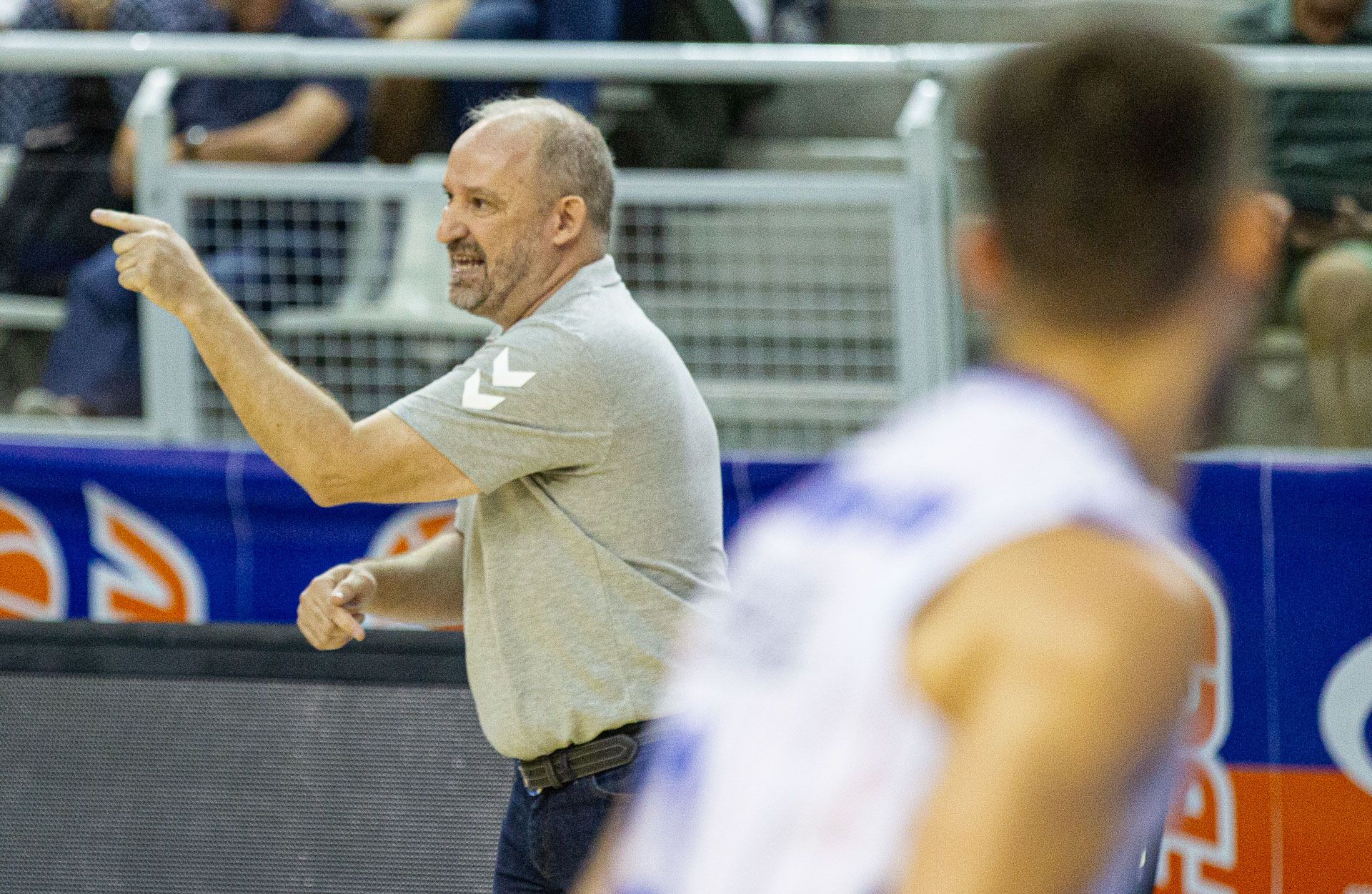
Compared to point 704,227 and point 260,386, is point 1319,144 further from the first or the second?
point 260,386

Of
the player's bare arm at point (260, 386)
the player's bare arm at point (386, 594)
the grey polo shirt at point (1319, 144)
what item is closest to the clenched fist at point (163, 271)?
the player's bare arm at point (260, 386)

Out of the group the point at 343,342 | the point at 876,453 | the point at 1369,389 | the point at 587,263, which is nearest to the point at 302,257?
the point at 343,342

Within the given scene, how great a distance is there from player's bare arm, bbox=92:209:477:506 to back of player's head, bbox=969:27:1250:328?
148 cm

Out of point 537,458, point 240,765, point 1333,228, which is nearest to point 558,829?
point 537,458

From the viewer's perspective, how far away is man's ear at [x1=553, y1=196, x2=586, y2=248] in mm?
2615

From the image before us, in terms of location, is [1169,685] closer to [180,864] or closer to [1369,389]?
[180,864]

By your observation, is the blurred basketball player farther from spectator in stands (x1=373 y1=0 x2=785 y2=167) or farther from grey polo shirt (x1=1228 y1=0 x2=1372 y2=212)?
spectator in stands (x1=373 y1=0 x2=785 y2=167)

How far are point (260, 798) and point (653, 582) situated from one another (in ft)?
4.18

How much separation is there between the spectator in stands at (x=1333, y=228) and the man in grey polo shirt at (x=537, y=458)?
2.19 m

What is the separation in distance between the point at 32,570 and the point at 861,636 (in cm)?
396

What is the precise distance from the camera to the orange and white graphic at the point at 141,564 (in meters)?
4.51

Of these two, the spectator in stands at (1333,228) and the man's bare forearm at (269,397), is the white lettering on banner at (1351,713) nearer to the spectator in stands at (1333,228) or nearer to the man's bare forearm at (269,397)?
the spectator in stands at (1333,228)

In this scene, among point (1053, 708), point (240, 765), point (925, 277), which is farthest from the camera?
point (925, 277)

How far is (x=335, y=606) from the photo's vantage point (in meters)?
2.53
